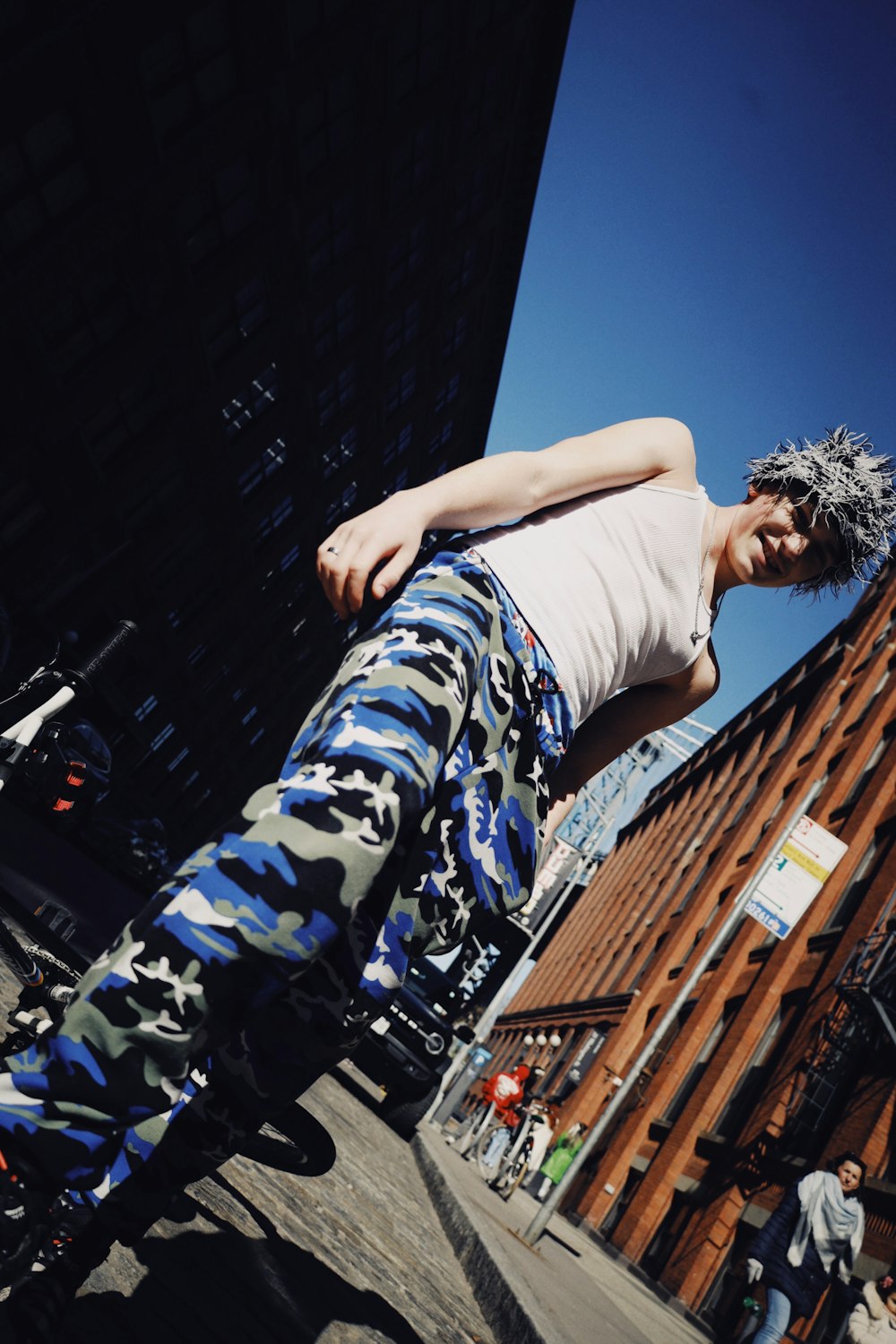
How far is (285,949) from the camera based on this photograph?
1183mm

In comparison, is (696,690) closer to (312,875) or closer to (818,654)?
(312,875)

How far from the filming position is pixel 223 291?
58.6ft

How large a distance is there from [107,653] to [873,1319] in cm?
889

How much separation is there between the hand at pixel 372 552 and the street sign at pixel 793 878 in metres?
11.5

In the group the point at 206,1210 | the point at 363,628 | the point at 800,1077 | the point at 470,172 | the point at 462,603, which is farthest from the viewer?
the point at 470,172

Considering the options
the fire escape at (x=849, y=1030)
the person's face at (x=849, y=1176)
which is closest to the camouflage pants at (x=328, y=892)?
the person's face at (x=849, y=1176)

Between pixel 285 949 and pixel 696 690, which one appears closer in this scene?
pixel 285 949

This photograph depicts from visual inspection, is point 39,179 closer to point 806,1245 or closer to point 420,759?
point 420,759

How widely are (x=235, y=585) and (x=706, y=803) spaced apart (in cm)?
2256

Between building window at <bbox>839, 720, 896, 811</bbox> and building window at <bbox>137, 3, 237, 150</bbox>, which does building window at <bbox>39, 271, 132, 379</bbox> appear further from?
building window at <bbox>839, 720, 896, 811</bbox>

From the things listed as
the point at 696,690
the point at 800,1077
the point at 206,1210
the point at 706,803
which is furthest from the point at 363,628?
the point at 706,803

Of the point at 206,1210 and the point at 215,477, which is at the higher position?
the point at 215,477

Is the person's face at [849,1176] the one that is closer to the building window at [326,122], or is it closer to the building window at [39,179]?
the building window at [39,179]

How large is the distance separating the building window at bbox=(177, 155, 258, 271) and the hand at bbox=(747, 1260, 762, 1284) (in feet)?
53.8
